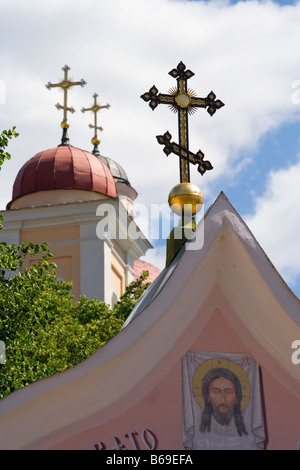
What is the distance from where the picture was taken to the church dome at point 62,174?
28219mm

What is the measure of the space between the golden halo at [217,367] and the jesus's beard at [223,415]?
10 centimetres

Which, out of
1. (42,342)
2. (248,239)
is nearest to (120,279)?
(42,342)

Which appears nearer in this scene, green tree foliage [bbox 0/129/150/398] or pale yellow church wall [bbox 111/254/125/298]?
green tree foliage [bbox 0/129/150/398]

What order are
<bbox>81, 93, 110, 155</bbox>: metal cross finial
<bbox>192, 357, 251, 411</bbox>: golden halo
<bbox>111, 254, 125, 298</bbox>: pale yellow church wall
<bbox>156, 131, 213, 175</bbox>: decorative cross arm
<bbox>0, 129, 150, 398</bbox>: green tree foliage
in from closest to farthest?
<bbox>192, 357, 251, 411</bbox>: golden halo
<bbox>156, 131, 213, 175</bbox>: decorative cross arm
<bbox>0, 129, 150, 398</bbox>: green tree foliage
<bbox>111, 254, 125, 298</bbox>: pale yellow church wall
<bbox>81, 93, 110, 155</bbox>: metal cross finial

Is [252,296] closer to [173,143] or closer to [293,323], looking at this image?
[293,323]

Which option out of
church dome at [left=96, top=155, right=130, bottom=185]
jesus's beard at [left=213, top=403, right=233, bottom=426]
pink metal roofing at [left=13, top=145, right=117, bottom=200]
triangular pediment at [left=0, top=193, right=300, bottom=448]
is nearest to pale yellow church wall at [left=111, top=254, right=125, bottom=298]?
pink metal roofing at [left=13, top=145, right=117, bottom=200]

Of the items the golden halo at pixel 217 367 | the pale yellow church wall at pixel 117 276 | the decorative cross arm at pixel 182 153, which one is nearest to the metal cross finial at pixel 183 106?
the decorative cross arm at pixel 182 153

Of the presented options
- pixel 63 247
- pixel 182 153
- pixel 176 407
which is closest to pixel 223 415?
pixel 176 407

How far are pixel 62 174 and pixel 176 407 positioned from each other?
21.8 m

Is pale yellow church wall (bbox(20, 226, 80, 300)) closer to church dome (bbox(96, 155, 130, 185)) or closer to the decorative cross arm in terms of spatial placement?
church dome (bbox(96, 155, 130, 185))

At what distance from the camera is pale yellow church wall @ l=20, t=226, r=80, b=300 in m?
26.9

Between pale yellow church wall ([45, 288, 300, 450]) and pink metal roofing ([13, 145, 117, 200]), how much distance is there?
2142 centimetres

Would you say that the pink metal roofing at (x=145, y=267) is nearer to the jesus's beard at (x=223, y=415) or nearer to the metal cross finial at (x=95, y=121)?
the metal cross finial at (x=95, y=121)

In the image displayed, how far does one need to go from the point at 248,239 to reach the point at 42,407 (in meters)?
2.04
